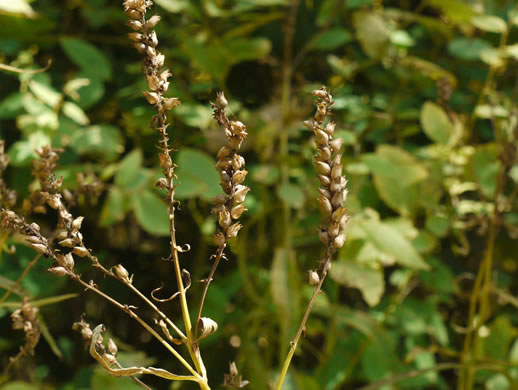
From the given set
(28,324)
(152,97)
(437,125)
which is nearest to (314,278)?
(152,97)

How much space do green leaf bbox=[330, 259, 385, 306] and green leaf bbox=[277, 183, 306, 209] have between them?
0.11m

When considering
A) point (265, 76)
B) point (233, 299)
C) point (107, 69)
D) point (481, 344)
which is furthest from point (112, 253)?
point (481, 344)

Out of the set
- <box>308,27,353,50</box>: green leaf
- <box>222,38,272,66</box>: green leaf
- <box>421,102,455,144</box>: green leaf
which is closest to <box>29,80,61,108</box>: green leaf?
<box>222,38,272,66</box>: green leaf

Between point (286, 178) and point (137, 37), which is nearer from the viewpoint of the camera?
point (137, 37)

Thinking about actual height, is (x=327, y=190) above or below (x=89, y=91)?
above

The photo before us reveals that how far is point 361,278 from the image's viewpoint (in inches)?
34.7

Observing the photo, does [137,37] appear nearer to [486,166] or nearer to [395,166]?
[395,166]

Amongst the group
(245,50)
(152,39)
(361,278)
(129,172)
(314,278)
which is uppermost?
(152,39)

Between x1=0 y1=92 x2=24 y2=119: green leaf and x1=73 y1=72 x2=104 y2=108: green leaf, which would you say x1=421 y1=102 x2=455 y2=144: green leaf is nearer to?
x1=73 y1=72 x2=104 y2=108: green leaf

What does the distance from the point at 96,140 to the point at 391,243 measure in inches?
19.7

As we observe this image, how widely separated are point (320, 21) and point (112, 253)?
63 centimetres

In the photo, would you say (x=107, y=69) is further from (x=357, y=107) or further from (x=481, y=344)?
(x=481, y=344)

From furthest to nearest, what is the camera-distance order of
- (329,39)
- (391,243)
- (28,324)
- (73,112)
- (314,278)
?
(329,39) < (73,112) < (391,243) < (28,324) < (314,278)

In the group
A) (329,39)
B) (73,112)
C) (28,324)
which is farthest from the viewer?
(329,39)
